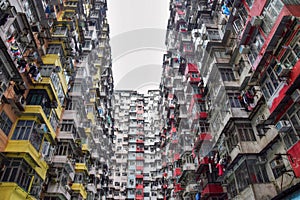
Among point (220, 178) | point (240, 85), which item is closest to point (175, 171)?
point (220, 178)

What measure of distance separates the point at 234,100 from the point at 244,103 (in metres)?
1.31

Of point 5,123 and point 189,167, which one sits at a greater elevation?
point 189,167

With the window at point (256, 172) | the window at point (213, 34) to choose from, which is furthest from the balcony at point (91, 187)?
the window at point (213, 34)

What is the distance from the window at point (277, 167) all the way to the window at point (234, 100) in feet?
17.3

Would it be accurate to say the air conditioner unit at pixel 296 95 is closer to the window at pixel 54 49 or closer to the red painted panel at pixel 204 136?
the red painted panel at pixel 204 136

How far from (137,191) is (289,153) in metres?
40.0

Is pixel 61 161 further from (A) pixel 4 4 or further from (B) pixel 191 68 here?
(B) pixel 191 68

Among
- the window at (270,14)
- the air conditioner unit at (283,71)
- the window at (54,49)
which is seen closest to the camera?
the air conditioner unit at (283,71)

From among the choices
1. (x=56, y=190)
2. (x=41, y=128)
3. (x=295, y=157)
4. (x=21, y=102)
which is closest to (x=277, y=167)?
(x=295, y=157)

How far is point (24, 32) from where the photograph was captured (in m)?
16.6

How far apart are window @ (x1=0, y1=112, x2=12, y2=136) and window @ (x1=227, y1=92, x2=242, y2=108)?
1703cm

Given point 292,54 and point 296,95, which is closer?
point 296,95

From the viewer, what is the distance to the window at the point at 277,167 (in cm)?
1325

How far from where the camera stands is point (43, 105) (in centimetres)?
1800
